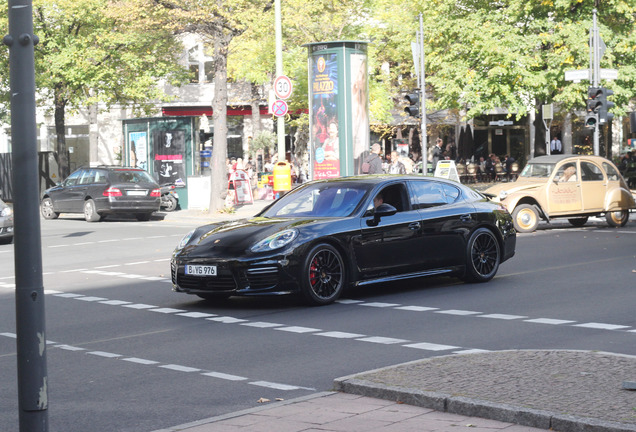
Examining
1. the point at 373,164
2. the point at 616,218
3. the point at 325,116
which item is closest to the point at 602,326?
the point at 616,218

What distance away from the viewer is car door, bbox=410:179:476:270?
12.8 metres

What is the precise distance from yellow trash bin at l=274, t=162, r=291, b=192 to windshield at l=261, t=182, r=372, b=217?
16645 millimetres

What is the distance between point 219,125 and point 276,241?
20.5 metres

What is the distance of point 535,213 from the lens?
72.3 feet

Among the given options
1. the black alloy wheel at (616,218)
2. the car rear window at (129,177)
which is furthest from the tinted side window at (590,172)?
the car rear window at (129,177)

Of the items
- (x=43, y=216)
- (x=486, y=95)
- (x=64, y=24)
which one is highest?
(x=64, y=24)

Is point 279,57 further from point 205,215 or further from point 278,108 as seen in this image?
point 205,215

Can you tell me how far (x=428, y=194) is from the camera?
1315cm

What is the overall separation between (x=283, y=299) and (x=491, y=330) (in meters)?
3.43

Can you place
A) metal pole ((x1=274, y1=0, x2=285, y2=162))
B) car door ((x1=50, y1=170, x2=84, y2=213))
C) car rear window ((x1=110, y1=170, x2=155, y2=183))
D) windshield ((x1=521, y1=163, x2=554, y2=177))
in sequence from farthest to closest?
1. car door ((x1=50, y1=170, x2=84, y2=213))
2. car rear window ((x1=110, y1=170, x2=155, y2=183))
3. metal pole ((x1=274, y1=0, x2=285, y2=162))
4. windshield ((x1=521, y1=163, x2=554, y2=177))

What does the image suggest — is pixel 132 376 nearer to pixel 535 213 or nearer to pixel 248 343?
pixel 248 343

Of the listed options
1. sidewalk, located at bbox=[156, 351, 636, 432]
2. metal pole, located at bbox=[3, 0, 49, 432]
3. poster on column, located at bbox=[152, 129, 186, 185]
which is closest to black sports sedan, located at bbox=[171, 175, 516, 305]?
sidewalk, located at bbox=[156, 351, 636, 432]

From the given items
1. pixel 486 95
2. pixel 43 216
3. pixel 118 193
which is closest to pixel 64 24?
pixel 43 216

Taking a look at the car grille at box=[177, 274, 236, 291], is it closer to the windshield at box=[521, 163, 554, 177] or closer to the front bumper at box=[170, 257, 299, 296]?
the front bumper at box=[170, 257, 299, 296]
